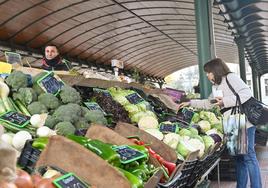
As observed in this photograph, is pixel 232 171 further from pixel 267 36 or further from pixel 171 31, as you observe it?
pixel 171 31

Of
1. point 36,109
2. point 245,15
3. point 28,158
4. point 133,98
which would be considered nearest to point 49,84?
point 36,109

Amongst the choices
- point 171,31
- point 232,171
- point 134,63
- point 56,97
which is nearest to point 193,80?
point 134,63

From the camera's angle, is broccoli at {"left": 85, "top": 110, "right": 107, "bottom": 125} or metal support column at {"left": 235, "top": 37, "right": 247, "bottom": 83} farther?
metal support column at {"left": 235, "top": 37, "right": 247, "bottom": 83}

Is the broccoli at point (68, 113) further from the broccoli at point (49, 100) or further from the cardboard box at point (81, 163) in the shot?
the cardboard box at point (81, 163)

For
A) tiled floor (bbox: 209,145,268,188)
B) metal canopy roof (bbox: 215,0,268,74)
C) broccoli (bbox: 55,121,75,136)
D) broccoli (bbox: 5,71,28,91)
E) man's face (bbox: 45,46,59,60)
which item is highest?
metal canopy roof (bbox: 215,0,268,74)

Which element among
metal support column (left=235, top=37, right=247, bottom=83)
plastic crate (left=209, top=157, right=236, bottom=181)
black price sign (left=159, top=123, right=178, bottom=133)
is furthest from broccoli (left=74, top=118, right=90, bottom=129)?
metal support column (left=235, top=37, right=247, bottom=83)

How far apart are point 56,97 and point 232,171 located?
11.9ft

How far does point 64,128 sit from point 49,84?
514 millimetres

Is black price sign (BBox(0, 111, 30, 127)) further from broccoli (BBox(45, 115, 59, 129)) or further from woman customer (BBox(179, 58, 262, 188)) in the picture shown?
woman customer (BBox(179, 58, 262, 188))

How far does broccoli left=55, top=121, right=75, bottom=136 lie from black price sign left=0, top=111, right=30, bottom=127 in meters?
0.17

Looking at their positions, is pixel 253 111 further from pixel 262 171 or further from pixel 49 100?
pixel 262 171

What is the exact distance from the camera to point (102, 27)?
48.9ft

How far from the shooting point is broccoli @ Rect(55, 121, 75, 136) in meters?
2.28

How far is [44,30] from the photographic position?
13070 mm
